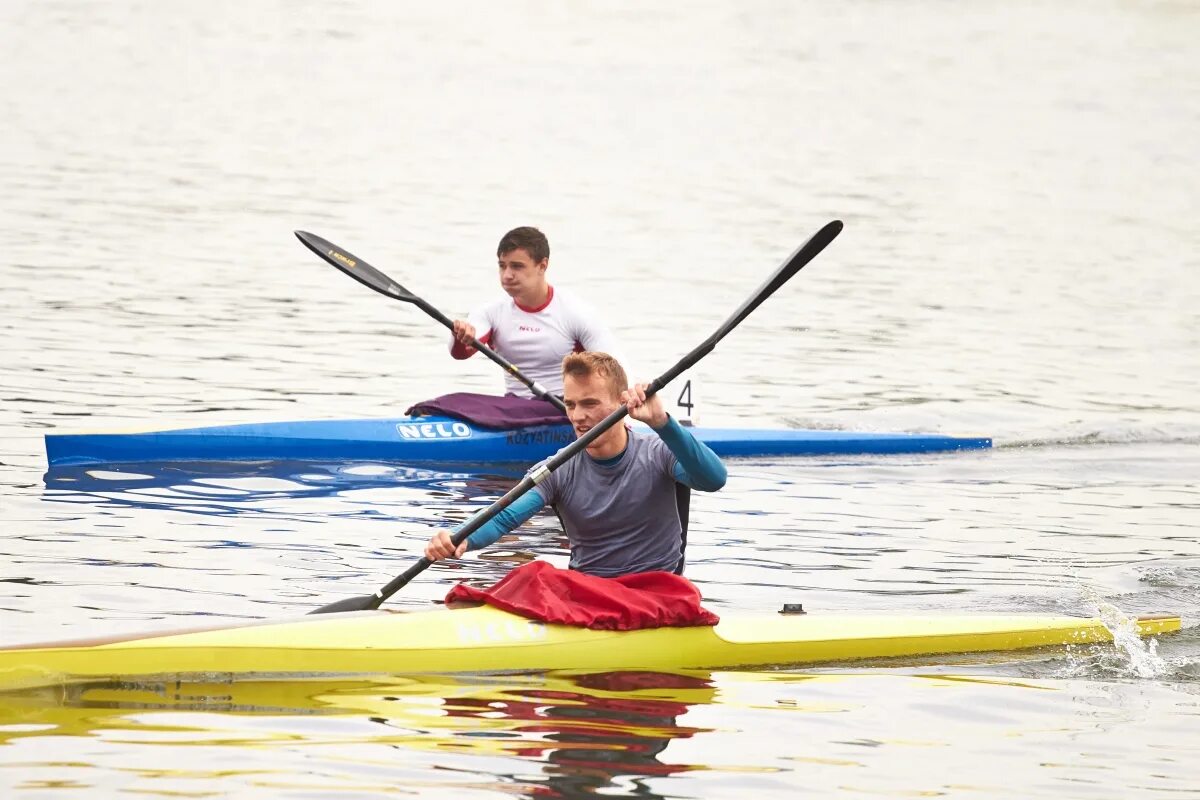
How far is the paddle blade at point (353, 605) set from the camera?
702 centimetres

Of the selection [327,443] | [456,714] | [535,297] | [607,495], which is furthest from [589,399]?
[327,443]

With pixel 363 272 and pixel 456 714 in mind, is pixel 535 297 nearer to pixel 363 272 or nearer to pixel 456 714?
pixel 363 272

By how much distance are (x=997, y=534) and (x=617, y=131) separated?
26.1 metres

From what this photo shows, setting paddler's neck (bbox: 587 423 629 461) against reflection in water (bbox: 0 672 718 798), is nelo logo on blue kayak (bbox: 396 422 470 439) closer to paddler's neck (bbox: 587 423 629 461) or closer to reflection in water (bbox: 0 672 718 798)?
paddler's neck (bbox: 587 423 629 461)

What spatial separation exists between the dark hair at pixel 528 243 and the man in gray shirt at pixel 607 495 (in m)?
3.99

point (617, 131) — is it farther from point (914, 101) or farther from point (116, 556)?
point (116, 556)

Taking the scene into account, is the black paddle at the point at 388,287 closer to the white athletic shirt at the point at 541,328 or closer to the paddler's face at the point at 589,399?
the white athletic shirt at the point at 541,328

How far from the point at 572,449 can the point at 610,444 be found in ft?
0.49

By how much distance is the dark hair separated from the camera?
10.8m

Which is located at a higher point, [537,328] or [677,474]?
[537,328]

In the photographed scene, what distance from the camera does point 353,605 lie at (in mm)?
7094

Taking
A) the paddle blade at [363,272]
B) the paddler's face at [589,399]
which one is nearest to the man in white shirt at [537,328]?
the paddle blade at [363,272]

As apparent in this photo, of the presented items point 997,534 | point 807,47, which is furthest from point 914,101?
point 997,534

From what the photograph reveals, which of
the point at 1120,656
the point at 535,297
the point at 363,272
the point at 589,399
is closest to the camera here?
the point at 589,399
